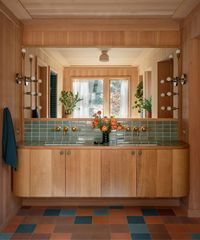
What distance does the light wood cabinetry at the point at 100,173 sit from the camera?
334 cm

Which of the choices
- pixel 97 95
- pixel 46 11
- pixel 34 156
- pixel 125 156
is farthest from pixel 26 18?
pixel 125 156

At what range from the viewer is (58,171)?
3.36 metres

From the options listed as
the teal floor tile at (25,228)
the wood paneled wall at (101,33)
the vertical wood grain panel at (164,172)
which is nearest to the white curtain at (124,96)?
the wood paneled wall at (101,33)

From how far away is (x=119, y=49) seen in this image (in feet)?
12.2

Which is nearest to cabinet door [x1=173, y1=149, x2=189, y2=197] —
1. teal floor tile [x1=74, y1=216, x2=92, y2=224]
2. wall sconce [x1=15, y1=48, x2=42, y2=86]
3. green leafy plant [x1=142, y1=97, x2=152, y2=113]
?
green leafy plant [x1=142, y1=97, x2=152, y2=113]

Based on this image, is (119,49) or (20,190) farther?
(119,49)

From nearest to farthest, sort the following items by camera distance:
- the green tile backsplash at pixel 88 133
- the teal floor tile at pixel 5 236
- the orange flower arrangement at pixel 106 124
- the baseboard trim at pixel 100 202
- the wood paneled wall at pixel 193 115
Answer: the teal floor tile at pixel 5 236 < the wood paneled wall at pixel 193 115 < the orange flower arrangement at pixel 106 124 < the baseboard trim at pixel 100 202 < the green tile backsplash at pixel 88 133

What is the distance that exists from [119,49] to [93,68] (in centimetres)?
40

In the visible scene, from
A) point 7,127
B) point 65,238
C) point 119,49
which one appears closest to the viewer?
point 65,238

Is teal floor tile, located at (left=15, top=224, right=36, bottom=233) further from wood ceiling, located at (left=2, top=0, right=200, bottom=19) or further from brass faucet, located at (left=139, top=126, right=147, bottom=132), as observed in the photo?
wood ceiling, located at (left=2, top=0, right=200, bottom=19)

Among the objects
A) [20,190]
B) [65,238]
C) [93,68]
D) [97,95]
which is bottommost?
[65,238]

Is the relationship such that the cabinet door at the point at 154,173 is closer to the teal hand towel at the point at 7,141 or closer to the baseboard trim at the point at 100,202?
the baseboard trim at the point at 100,202

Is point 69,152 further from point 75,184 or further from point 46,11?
point 46,11

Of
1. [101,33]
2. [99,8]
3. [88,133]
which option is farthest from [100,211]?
[99,8]
